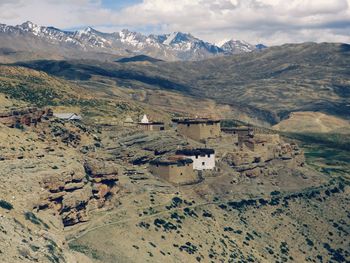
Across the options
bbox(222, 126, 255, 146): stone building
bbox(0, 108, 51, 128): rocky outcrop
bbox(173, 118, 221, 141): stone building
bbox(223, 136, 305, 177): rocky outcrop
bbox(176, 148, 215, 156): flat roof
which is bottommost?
bbox(223, 136, 305, 177): rocky outcrop

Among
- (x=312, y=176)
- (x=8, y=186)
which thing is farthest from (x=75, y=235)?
(x=312, y=176)

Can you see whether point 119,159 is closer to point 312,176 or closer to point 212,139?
point 212,139

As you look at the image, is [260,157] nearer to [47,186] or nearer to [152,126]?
[152,126]

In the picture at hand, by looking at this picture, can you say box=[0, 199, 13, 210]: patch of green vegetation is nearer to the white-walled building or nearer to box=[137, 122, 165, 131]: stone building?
the white-walled building

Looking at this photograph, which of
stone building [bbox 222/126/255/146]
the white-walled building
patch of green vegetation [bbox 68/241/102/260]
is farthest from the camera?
stone building [bbox 222/126/255/146]

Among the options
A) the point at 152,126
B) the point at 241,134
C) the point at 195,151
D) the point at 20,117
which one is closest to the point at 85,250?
the point at 20,117

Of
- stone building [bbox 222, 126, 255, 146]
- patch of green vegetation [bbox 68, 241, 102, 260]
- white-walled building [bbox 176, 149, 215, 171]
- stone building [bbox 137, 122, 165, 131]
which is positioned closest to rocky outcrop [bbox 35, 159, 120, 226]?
patch of green vegetation [bbox 68, 241, 102, 260]

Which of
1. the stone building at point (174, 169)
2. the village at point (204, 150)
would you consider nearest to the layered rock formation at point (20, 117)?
the village at point (204, 150)
